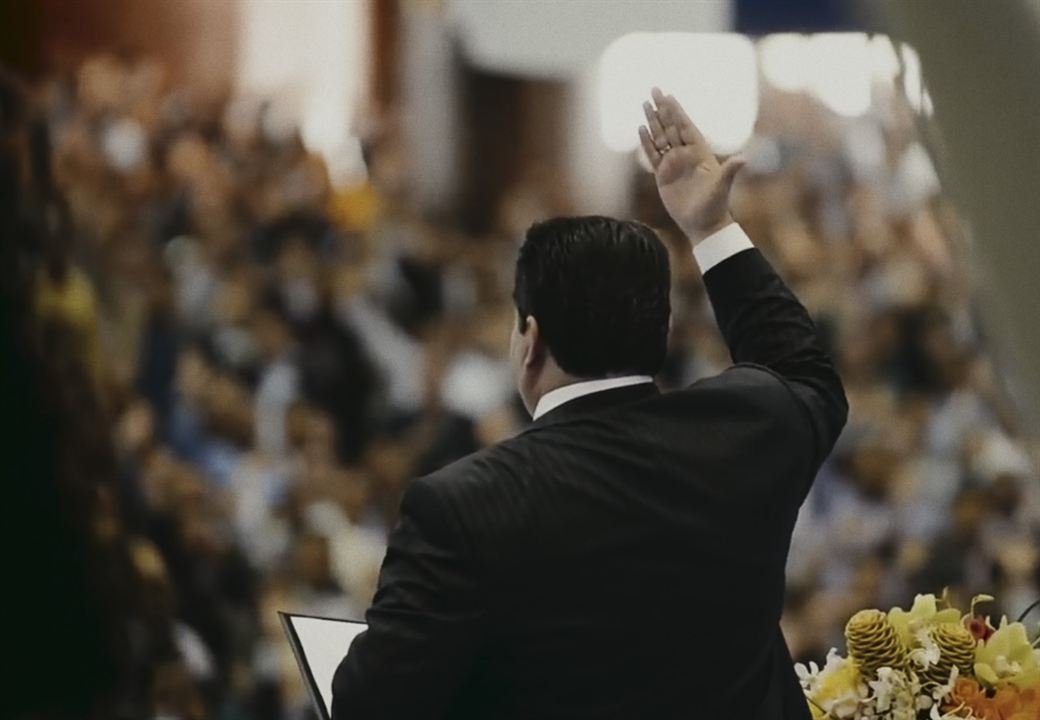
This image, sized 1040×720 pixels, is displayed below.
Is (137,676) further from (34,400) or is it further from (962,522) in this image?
(962,522)

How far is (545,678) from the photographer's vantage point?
0.83m

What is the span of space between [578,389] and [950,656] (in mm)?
489

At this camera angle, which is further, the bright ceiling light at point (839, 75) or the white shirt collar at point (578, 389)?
the bright ceiling light at point (839, 75)

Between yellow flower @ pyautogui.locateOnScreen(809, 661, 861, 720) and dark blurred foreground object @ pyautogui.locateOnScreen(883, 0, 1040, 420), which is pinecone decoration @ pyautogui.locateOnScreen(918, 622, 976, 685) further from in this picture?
dark blurred foreground object @ pyautogui.locateOnScreen(883, 0, 1040, 420)

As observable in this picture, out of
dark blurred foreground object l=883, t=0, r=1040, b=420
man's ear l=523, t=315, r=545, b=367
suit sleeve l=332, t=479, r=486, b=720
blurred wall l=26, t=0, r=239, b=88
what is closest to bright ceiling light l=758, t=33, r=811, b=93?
blurred wall l=26, t=0, r=239, b=88

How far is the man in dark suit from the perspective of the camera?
795 mm

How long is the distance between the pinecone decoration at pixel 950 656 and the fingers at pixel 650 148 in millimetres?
494

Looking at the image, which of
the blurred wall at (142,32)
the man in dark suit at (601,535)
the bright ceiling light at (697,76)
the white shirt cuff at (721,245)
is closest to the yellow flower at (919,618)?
the man in dark suit at (601,535)

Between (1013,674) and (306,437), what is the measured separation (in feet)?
6.09

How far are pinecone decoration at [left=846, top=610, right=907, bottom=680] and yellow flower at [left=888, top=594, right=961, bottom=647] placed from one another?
2cm

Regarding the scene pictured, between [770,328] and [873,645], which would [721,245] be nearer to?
[770,328]

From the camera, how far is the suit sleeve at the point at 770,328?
3.09 feet

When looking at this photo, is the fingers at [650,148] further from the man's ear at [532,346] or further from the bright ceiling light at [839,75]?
the bright ceiling light at [839,75]

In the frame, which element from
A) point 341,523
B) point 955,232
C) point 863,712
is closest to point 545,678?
point 863,712
